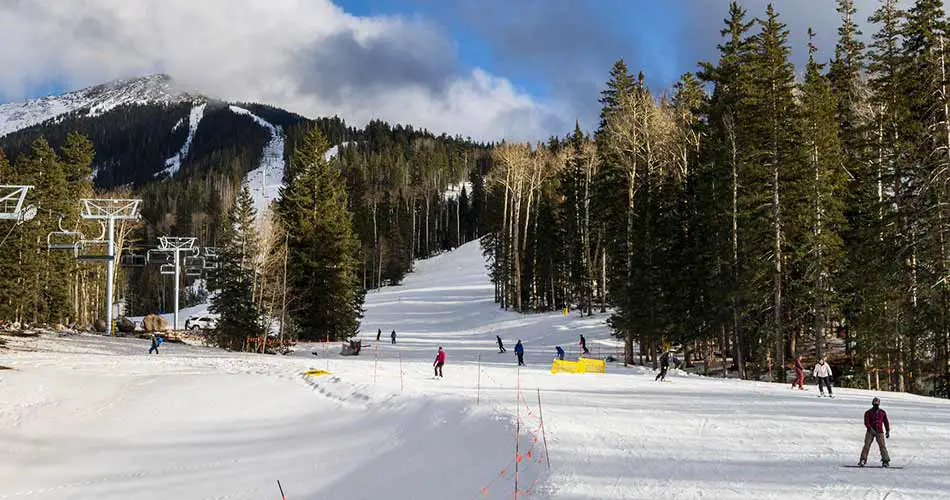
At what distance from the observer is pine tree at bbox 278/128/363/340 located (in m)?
43.8

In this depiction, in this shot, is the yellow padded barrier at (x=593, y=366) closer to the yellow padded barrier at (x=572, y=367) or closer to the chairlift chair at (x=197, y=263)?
the yellow padded barrier at (x=572, y=367)

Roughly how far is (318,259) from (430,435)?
29.7 m

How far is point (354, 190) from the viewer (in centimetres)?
9719

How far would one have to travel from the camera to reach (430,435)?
16.4 m

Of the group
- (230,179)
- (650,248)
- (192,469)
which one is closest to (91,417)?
(192,469)

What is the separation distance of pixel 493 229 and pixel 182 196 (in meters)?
98.6

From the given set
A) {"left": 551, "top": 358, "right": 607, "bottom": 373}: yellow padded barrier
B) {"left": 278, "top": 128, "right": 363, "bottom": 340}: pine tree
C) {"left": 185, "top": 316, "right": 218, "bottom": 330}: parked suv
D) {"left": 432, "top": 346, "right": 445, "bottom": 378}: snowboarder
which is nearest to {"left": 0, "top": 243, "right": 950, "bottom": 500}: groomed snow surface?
{"left": 432, "top": 346, "right": 445, "bottom": 378}: snowboarder

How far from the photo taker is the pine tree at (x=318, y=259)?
144ft

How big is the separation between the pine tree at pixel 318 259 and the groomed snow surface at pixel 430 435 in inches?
536

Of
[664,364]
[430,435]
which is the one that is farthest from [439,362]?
[430,435]

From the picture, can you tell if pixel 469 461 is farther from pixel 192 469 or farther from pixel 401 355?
pixel 401 355

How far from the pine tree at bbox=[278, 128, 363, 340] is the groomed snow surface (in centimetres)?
1361

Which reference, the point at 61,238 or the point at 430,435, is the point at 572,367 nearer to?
the point at 430,435

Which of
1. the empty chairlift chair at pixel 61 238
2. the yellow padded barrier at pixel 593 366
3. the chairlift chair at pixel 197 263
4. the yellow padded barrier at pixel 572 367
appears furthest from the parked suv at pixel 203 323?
the yellow padded barrier at pixel 593 366
